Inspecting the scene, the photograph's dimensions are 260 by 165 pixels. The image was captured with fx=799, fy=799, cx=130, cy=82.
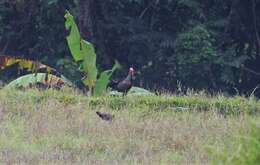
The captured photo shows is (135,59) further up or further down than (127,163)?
further up

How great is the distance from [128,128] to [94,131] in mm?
422

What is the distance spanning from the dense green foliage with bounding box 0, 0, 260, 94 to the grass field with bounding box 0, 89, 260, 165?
6.75 meters

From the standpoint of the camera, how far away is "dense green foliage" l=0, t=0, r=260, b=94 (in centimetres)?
1797

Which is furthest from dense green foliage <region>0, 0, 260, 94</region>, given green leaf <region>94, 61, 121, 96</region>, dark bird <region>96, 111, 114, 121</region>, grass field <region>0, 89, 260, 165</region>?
dark bird <region>96, 111, 114, 121</region>

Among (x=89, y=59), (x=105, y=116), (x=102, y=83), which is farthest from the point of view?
(x=102, y=83)

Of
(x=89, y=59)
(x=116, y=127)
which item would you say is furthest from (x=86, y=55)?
(x=116, y=127)

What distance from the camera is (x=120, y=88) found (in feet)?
38.7

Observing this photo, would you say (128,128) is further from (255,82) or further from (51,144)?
(255,82)

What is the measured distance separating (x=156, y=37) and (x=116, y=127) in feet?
33.1

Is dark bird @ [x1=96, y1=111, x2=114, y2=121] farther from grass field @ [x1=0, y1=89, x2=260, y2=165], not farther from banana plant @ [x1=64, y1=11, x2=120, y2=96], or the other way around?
banana plant @ [x1=64, y1=11, x2=120, y2=96]

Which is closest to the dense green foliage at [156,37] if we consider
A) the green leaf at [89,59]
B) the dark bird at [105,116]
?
the green leaf at [89,59]

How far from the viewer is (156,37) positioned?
62.2 ft

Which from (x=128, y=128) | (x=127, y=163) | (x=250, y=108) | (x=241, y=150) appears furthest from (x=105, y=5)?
(x=241, y=150)

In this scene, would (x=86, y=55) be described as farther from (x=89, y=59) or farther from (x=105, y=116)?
(x=105, y=116)
